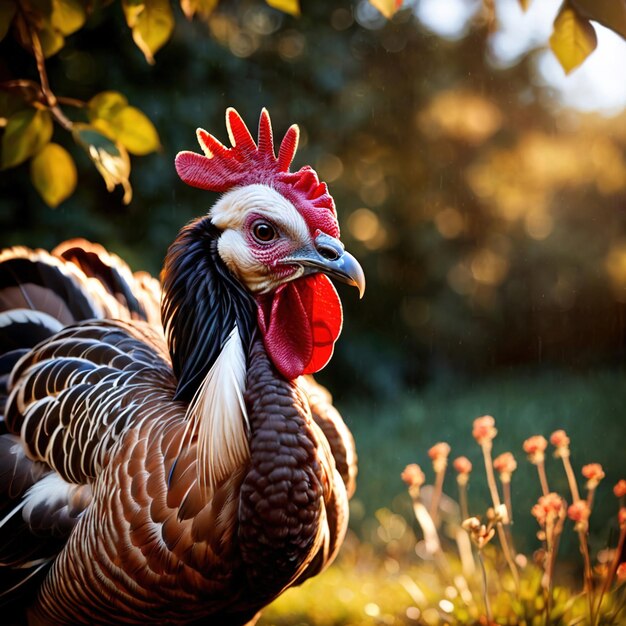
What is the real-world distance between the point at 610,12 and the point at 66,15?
4.51 feet

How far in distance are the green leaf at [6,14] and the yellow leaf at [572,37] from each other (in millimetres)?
1262

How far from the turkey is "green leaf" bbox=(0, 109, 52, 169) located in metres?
0.41

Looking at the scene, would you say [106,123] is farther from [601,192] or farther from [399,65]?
[601,192]

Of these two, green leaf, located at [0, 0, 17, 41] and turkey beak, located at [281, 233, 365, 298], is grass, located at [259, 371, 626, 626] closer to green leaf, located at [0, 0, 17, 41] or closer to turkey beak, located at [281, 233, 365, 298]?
turkey beak, located at [281, 233, 365, 298]

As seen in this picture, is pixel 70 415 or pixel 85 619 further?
pixel 70 415

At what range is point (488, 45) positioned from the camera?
342 inches

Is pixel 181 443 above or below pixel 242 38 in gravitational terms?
below

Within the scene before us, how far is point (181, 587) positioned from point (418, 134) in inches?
290

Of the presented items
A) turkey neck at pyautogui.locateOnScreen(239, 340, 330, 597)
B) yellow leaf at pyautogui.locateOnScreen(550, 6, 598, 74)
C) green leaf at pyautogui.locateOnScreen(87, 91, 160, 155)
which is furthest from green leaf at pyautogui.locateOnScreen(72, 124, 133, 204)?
yellow leaf at pyautogui.locateOnScreen(550, 6, 598, 74)

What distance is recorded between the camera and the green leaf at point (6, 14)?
1.91m

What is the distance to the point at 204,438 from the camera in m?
1.97

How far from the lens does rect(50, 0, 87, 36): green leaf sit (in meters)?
2.12

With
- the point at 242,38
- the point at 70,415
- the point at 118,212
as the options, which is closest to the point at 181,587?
the point at 70,415

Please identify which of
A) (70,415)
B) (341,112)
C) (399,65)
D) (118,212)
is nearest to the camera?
(70,415)
